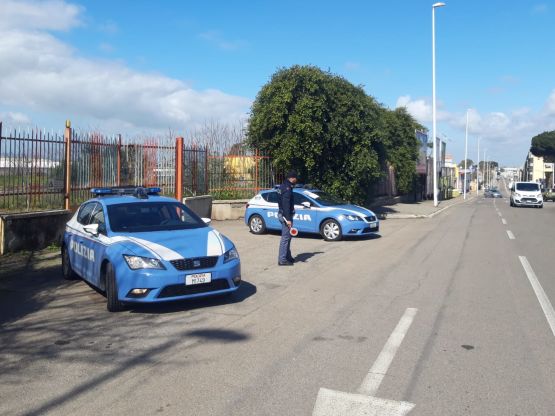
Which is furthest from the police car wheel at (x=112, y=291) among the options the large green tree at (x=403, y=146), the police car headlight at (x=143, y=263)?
the large green tree at (x=403, y=146)

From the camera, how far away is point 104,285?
7.20 metres

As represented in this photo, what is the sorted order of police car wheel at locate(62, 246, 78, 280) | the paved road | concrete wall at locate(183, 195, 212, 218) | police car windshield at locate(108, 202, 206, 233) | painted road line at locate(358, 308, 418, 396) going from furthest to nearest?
concrete wall at locate(183, 195, 212, 218)
police car wheel at locate(62, 246, 78, 280)
police car windshield at locate(108, 202, 206, 233)
painted road line at locate(358, 308, 418, 396)
the paved road

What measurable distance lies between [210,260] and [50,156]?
7313mm

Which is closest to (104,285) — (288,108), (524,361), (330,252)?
(524,361)

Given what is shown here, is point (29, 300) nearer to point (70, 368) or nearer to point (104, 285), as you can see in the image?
point (104, 285)

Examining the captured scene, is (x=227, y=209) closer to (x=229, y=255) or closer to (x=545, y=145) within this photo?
(x=229, y=255)

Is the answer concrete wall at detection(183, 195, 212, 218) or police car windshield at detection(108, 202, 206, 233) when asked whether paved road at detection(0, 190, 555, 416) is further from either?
concrete wall at detection(183, 195, 212, 218)

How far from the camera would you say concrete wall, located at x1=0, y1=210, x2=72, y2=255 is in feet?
36.4

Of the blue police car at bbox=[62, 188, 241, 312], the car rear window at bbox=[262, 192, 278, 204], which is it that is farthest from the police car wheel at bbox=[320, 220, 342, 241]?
the blue police car at bbox=[62, 188, 241, 312]

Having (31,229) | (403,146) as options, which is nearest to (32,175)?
(31,229)

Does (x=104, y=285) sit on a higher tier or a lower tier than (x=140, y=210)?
lower

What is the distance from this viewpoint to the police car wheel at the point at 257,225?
15.8 metres

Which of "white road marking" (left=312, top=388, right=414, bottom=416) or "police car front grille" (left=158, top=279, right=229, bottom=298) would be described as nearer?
"white road marking" (left=312, top=388, right=414, bottom=416)

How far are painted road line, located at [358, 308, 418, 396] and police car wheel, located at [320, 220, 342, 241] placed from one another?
7750 mm
